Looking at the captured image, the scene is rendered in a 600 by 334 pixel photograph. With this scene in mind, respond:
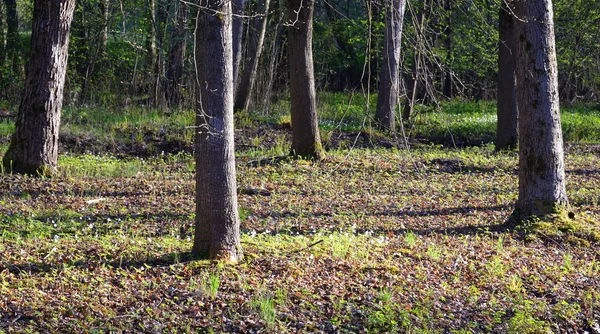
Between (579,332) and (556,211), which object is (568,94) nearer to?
(556,211)

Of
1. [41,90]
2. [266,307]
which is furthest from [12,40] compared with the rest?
[266,307]

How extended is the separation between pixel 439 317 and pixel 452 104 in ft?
70.3

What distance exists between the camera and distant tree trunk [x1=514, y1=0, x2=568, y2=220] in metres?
8.94

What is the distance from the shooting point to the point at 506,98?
1662cm

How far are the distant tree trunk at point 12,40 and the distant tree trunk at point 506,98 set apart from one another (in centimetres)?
1473

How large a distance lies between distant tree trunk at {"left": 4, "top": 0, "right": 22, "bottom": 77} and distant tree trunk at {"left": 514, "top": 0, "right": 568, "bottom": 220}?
1752 centimetres

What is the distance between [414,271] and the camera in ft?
23.7

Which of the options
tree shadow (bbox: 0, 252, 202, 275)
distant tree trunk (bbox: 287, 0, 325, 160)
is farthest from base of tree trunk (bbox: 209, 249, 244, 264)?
distant tree trunk (bbox: 287, 0, 325, 160)

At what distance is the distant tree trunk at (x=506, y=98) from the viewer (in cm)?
1652

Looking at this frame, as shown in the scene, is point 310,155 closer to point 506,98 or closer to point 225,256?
point 506,98

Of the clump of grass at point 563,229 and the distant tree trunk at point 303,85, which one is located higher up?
the distant tree trunk at point 303,85


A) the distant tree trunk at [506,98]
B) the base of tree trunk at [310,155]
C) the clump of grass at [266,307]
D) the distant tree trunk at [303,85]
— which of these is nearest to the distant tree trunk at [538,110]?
the clump of grass at [266,307]

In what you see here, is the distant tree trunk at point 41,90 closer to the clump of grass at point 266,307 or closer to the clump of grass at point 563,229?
the clump of grass at point 266,307

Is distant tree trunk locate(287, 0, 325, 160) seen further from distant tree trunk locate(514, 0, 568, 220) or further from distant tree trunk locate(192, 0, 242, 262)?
distant tree trunk locate(192, 0, 242, 262)
